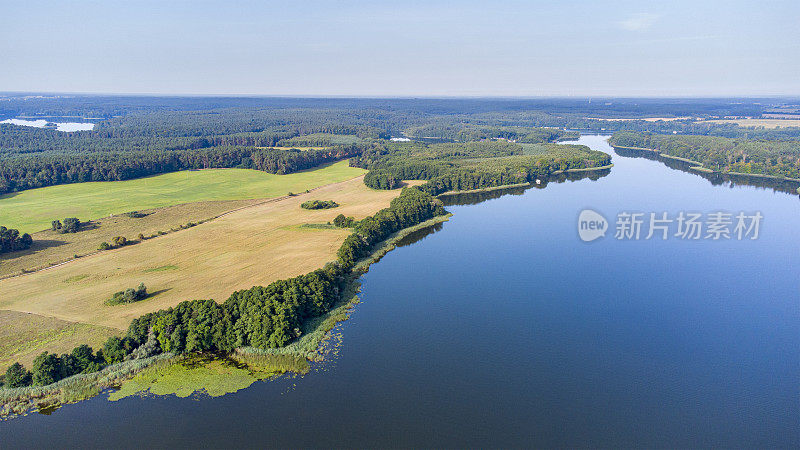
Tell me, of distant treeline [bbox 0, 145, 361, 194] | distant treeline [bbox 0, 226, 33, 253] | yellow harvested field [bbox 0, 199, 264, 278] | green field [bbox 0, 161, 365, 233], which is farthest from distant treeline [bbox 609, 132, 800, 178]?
distant treeline [bbox 0, 226, 33, 253]

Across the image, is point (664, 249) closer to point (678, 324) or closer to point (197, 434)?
point (678, 324)

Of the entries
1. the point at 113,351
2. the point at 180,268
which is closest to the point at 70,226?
the point at 180,268

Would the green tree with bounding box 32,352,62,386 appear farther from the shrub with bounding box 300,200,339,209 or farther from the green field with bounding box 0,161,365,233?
the shrub with bounding box 300,200,339,209

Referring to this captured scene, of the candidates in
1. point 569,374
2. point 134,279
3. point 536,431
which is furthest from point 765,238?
point 134,279

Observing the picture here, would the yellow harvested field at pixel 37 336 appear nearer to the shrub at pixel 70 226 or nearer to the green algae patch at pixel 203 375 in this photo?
the green algae patch at pixel 203 375
